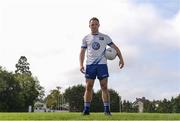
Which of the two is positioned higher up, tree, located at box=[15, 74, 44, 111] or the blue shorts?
tree, located at box=[15, 74, 44, 111]

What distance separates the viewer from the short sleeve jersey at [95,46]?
40.9 feet

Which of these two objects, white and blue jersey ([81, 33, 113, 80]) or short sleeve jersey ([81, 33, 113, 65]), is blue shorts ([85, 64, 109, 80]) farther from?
short sleeve jersey ([81, 33, 113, 65])

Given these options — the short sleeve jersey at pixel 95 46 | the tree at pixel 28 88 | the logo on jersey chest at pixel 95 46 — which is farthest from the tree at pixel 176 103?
the logo on jersey chest at pixel 95 46

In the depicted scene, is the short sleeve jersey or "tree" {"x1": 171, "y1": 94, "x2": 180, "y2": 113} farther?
"tree" {"x1": 171, "y1": 94, "x2": 180, "y2": 113}

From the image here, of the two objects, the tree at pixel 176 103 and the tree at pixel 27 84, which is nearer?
the tree at pixel 176 103

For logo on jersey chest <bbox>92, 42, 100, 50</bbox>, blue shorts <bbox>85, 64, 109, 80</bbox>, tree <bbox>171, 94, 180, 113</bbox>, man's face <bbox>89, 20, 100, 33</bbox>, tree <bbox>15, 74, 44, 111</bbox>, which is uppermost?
tree <bbox>15, 74, 44, 111</bbox>

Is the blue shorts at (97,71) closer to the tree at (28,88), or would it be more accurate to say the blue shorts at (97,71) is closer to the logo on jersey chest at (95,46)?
the logo on jersey chest at (95,46)

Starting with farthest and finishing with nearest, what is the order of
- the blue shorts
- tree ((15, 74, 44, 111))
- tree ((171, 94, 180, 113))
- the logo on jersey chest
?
tree ((15, 74, 44, 111)) < tree ((171, 94, 180, 113)) < the logo on jersey chest < the blue shorts

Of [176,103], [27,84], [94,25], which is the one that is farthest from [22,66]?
[94,25]

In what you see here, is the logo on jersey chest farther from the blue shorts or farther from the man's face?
the blue shorts

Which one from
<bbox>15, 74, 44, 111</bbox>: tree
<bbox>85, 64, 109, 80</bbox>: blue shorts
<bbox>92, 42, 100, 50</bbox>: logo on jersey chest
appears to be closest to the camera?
<bbox>85, 64, 109, 80</bbox>: blue shorts

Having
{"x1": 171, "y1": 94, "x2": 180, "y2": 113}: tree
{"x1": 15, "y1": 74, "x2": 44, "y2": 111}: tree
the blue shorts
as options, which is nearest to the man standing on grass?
the blue shorts

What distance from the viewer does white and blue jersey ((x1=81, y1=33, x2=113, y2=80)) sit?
12430 millimetres

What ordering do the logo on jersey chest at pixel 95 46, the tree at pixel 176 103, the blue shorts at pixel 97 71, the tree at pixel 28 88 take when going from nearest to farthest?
the blue shorts at pixel 97 71 < the logo on jersey chest at pixel 95 46 < the tree at pixel 176 103 < the tree at pixel 28 88
